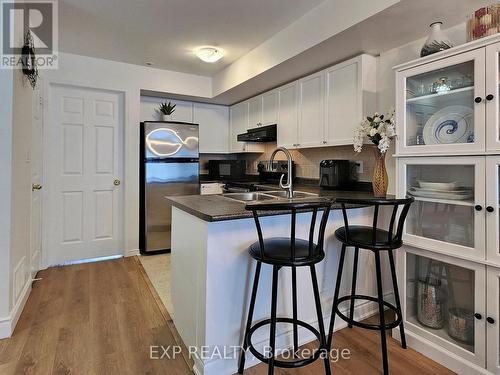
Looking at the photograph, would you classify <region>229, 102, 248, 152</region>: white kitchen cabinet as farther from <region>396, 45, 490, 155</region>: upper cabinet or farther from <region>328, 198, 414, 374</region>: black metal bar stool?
<region>328, 198, 414, 374</region>: black metal bar stool

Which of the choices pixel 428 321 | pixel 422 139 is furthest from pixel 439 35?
pixel 428 321

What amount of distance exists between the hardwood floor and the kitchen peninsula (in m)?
0.19

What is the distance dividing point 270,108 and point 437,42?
214cm

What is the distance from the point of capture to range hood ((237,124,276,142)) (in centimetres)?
365

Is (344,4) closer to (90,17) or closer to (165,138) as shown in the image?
(90,17)

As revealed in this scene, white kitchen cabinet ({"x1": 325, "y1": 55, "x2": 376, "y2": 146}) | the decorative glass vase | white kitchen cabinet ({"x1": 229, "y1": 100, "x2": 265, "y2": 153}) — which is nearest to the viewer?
the decorative glass vase

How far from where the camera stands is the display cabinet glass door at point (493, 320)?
1.52 metres

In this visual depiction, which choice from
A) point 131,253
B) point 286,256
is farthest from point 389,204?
point 131,253

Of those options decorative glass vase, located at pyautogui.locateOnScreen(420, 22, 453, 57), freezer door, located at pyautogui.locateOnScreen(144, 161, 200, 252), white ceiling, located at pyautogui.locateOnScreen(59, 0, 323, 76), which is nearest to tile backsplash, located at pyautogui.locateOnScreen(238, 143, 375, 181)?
decorative glass vase, located at pyautogui.locateOnScreen(420, 22, 453, 57)

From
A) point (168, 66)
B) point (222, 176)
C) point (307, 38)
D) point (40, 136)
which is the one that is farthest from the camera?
point (222, 176)

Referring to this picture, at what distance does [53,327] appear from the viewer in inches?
82.3

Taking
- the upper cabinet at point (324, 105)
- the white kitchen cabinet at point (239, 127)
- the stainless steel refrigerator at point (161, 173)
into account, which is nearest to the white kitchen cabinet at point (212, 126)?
the white kitchen cabinet at point (239, 127)

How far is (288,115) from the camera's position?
3402 millimetres

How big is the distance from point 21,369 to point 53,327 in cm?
44
